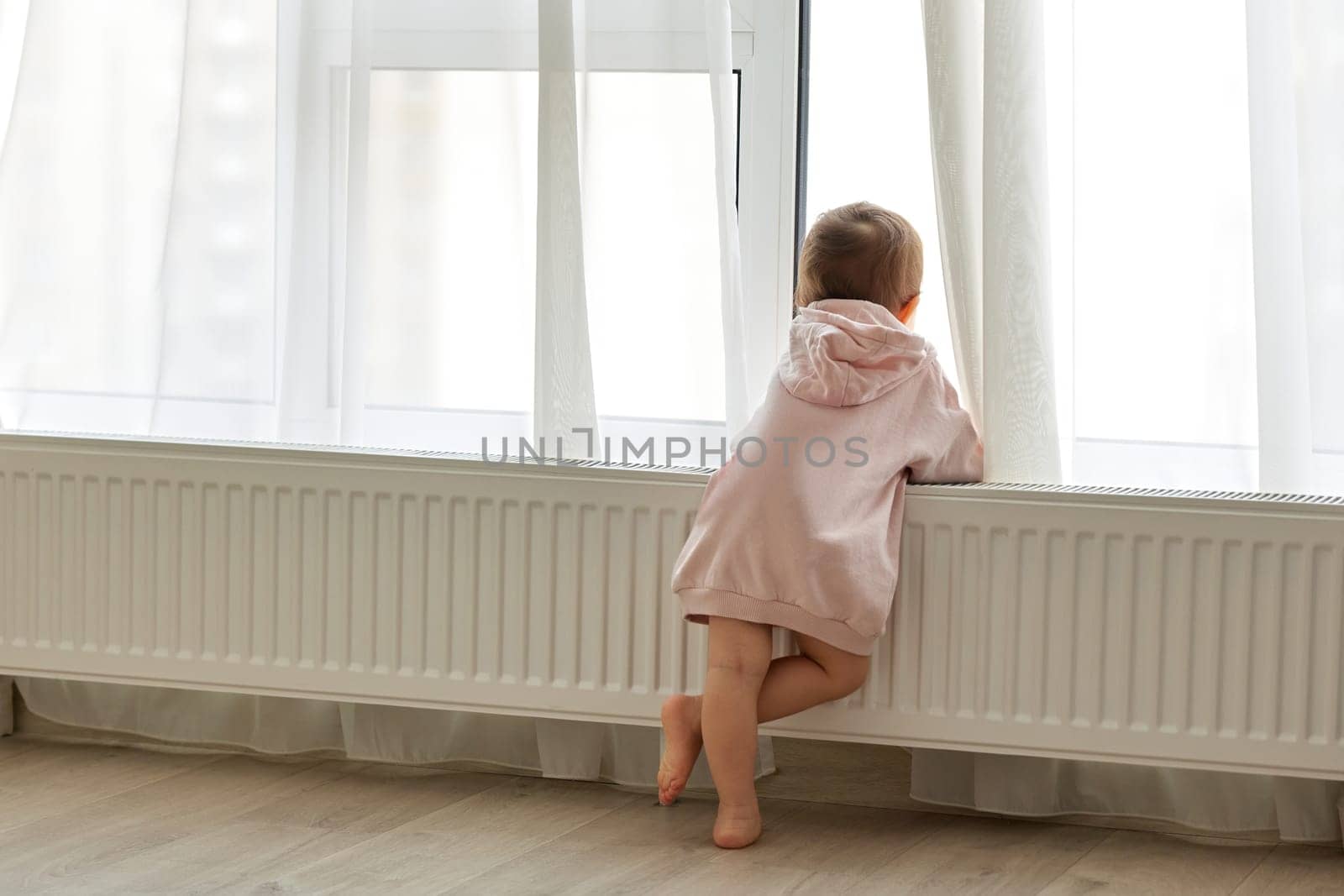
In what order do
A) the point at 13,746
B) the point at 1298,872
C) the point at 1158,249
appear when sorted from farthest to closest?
the point at 13,746, the point at 1158,249, the point at 1298,872

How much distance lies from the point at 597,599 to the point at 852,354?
488 mm

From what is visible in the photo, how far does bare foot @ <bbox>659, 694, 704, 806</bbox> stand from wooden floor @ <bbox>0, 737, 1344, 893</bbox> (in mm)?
80

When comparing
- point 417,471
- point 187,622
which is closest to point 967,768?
point 417,471

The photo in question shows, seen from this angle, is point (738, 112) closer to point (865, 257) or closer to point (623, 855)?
point (865, 257)

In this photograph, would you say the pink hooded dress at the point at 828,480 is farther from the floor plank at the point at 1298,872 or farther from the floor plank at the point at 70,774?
the floor plank at the point at 70,774

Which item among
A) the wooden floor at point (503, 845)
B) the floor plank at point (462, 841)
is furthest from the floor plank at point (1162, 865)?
the floor plank at point (462, 841)

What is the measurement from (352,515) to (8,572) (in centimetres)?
56

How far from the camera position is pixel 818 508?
5.60 ft

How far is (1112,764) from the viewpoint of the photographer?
188 centimetres

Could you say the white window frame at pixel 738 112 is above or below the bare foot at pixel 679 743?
above

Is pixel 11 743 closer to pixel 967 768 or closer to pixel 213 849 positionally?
pixel 213 849

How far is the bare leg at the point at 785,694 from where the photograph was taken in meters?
1.76

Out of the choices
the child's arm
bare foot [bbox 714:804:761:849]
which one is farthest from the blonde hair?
bare foot [bbox 714:804:761:849]

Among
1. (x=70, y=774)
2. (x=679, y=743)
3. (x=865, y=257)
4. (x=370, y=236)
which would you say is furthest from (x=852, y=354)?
(x=70, y=774)
